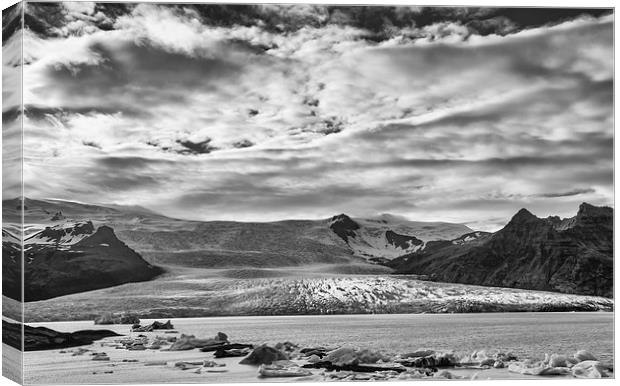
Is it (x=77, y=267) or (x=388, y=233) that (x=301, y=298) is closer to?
(x=388, y=233)

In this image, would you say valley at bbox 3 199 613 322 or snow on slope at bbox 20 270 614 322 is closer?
valley at bbox 3 199 613 322

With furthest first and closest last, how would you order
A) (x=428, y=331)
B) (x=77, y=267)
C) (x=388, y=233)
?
1. (x=388, y=233)
2. (x=428, y=331)
3. (x=77, y=267)

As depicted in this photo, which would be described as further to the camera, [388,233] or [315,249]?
[388,233]

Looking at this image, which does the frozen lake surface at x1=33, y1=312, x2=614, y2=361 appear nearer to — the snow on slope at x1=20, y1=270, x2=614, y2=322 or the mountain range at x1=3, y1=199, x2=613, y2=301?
the snow on slope at x1=20, y1=270, x2=614, y2=322

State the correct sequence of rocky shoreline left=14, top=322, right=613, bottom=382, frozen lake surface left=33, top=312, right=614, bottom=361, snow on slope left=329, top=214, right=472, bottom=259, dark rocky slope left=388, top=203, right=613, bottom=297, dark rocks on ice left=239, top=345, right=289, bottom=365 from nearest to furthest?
1. rocky shoreline left=14, top=322, right=613, bottom=382
2. dark rocks on ice left=239, top=345, right=289, bottom=365
3. frozen lake surface left=33, top=312, right=614, bottom=361
4. snow on slope left=329, top=214, right=472, bottom=259
5. dark rocky slope left=388, top=203, right=613, bottom=297

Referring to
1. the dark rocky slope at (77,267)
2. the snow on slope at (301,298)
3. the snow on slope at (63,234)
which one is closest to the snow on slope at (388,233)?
the snow on slope at (301,298)

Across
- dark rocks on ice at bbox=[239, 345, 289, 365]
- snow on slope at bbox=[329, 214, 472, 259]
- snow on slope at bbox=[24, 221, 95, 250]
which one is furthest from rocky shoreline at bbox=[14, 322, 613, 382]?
snow on slope at bbox=[329, 214, 472, 259]

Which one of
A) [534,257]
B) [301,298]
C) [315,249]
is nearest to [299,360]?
[301,298]

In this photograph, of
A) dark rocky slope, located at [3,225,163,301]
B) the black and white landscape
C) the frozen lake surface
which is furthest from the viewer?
the frozen lake surface
